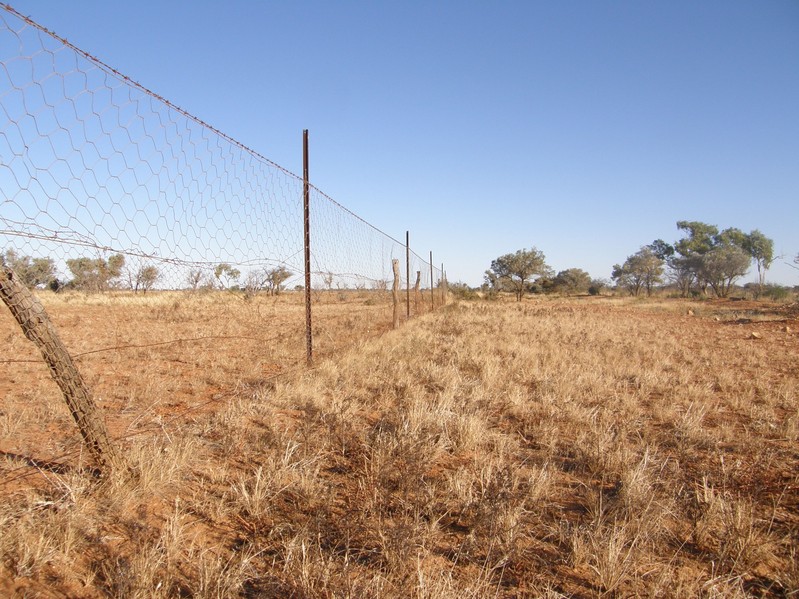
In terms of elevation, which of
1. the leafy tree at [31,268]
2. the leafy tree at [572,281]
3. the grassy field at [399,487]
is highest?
the leafy tree at [572,281]

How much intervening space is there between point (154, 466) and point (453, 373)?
4.07 metres

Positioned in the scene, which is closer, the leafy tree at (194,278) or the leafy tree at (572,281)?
the leafy tree at (194,278)

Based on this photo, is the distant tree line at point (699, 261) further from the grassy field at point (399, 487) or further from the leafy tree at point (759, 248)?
the grassy field at point (399, 487)

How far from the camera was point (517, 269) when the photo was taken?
48.2m

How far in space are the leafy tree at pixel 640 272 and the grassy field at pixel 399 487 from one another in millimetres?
52478

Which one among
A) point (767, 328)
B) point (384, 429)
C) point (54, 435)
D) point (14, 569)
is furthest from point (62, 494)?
point (767, 328)

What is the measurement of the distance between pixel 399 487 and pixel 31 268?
258cm

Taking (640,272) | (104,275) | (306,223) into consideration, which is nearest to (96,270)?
(104,275)

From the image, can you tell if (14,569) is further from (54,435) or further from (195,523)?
(54,435)

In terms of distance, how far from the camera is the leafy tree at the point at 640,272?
171ft

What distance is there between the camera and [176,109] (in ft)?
11.5

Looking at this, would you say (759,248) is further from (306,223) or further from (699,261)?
(306,223)

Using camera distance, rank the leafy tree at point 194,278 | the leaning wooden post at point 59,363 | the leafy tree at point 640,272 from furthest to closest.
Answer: the leafy tree at point 640,272 < the leafy tree at point 194,278 < the leaning wooden post at point 59,363

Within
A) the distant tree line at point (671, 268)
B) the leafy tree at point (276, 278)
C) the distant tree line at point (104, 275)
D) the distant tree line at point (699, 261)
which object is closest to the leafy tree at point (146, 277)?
the distant tree line at point (104, 275)
